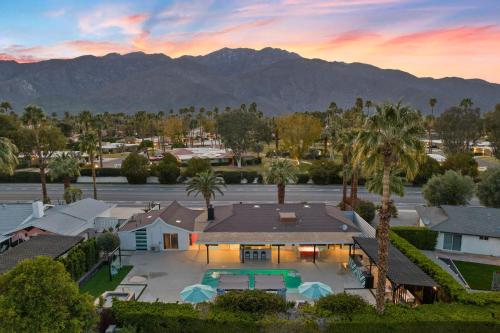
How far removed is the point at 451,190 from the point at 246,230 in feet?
77.8

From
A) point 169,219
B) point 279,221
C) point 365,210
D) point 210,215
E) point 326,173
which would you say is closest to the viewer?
point 279,221

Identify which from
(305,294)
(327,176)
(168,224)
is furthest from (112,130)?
(305,294)

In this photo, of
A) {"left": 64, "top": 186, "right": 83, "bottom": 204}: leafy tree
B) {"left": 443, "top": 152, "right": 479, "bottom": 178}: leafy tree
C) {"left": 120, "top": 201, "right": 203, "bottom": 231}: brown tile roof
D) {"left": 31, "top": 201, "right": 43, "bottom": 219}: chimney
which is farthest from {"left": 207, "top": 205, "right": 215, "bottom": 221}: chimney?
{"left": 443, "top": 152, "right": 479, "bottom": 178}: leafy tree

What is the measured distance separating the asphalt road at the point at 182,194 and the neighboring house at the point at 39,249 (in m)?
19.7

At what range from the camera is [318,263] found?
29297mm

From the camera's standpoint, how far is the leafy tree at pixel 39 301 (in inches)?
551

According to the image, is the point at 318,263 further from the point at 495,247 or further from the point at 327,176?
the point at 327,176

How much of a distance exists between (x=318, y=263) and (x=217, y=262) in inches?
329

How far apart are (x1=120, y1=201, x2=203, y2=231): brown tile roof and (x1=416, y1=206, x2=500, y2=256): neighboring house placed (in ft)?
73.6

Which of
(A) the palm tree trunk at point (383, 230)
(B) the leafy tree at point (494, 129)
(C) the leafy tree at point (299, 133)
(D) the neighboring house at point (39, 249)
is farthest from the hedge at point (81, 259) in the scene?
(B) the leafy tree at point (494, 129)

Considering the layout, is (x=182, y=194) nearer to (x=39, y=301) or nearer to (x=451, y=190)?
(x=451, y=190)

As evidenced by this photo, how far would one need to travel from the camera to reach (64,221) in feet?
109

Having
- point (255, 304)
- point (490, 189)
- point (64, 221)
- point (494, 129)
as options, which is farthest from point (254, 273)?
point (494, 129)

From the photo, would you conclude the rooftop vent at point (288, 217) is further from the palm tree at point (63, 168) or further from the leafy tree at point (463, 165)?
the leafy tree at point (463, 165)
